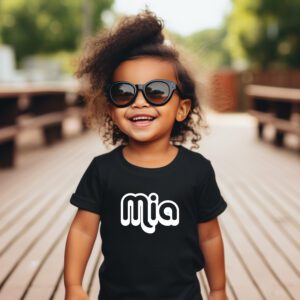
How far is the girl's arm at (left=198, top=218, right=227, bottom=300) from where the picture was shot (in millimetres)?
1846

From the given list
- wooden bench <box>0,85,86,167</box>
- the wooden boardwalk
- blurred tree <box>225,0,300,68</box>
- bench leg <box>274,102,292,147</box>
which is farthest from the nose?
blurred tree <box>225,0,300,68</box>

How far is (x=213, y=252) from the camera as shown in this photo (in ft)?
6.08

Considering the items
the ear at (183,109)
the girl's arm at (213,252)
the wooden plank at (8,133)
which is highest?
the ear at (183,109)

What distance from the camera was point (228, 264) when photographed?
10.9 ft

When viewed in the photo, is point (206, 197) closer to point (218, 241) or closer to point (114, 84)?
point (218, 241)

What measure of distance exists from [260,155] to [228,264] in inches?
219

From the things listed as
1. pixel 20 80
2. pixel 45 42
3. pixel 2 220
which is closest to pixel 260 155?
pixel 2 220

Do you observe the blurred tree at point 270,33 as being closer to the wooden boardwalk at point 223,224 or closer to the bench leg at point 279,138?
the bench leg at point 279,138

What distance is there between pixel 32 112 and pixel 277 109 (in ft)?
14.2

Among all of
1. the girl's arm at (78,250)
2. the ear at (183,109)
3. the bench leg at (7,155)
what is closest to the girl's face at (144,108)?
the ear at (183,109)

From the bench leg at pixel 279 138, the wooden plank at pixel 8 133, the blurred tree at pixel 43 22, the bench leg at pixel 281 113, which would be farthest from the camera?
the blurred tree at pixel 43 22

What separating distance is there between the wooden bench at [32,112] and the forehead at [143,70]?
5.18 m

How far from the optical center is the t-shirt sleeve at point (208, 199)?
1.77 meters

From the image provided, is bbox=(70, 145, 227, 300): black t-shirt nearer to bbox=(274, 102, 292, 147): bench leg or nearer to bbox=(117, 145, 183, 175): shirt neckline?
bbox=(117, 145, 183, 175): shirt neckline
